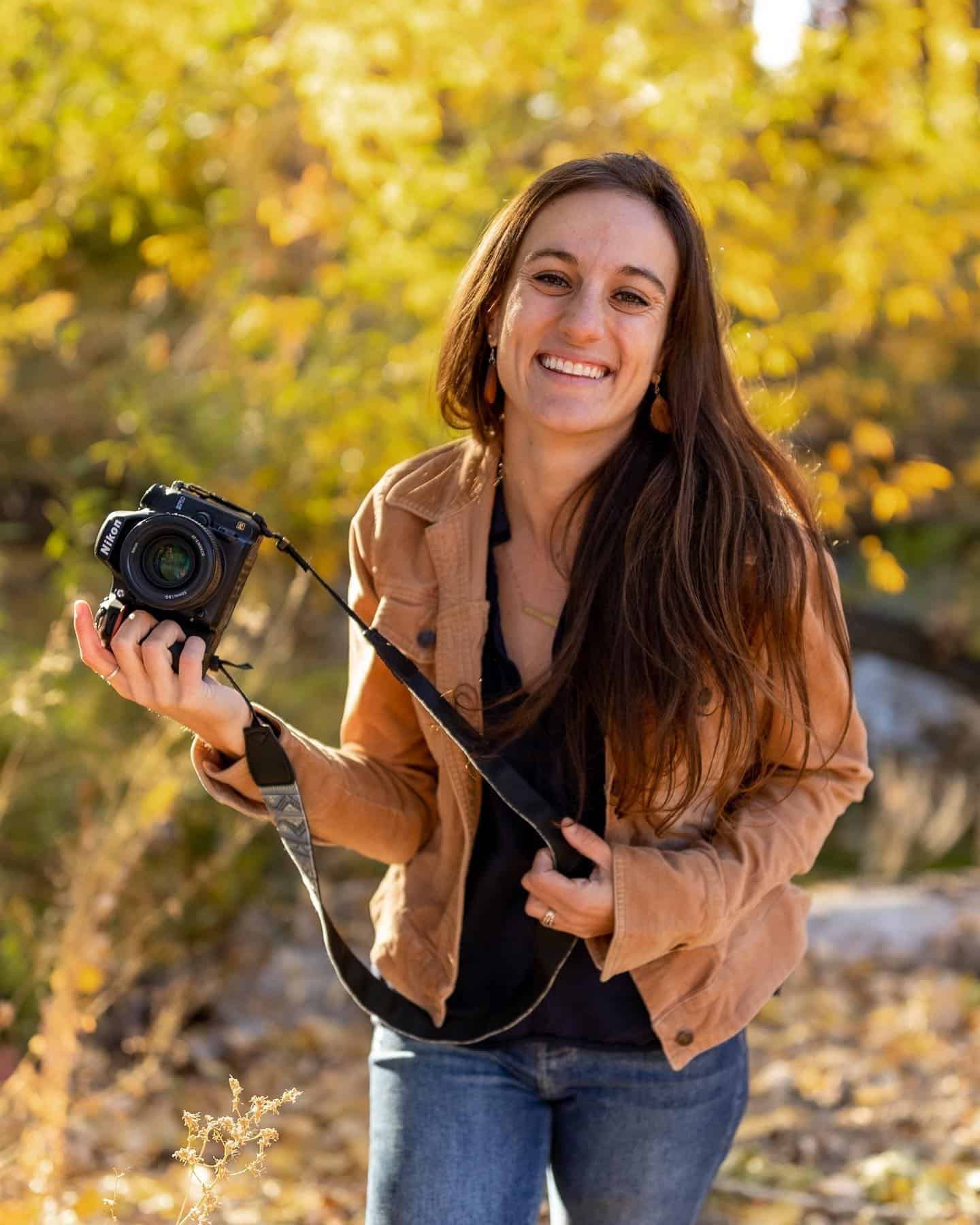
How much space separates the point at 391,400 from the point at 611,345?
271 cm

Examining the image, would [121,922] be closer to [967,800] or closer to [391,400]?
[391,400]

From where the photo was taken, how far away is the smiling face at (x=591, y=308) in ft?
6.31

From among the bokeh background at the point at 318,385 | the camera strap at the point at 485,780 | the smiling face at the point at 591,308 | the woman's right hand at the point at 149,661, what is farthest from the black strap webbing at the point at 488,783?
the bokeh background at the point at 318,385

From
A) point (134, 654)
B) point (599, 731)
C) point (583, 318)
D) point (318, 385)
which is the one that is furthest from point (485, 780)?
point (318, 385)

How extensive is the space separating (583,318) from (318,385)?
8.75 ft

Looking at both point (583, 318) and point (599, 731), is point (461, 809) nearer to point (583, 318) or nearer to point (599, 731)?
point (599, 731)

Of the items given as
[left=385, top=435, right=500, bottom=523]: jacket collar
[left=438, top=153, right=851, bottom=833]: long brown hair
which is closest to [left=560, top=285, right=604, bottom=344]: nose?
[left=438, top=153, right=851, bottom=833]: long brown hair

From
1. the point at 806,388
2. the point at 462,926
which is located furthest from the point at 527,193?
the point at 806,388

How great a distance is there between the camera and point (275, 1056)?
421 cm

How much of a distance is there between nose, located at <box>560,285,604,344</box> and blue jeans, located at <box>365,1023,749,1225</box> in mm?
924

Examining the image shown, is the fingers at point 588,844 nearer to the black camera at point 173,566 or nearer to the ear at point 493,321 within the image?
the black camera at point 173,566

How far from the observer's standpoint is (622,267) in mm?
1926

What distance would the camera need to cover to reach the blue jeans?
6.11 ft

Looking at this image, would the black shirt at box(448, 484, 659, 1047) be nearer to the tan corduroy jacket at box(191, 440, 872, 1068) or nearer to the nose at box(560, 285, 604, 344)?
the tan corduroy jacket at box(191, 440, 872, 1068)
